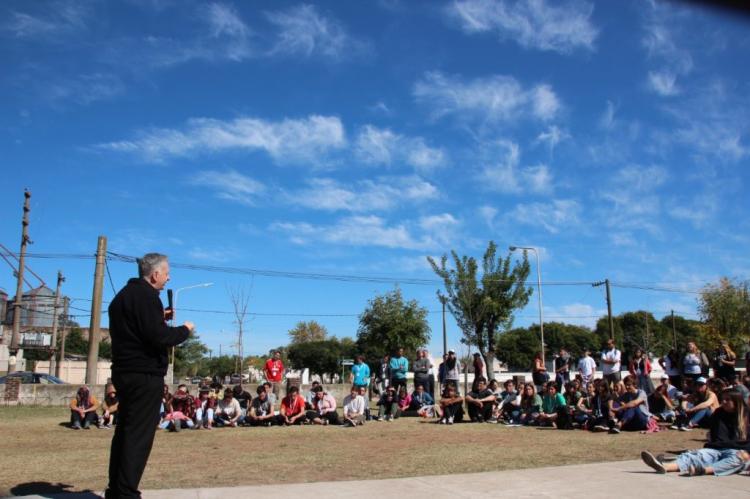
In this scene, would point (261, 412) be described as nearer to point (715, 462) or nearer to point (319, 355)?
point (715, 462)

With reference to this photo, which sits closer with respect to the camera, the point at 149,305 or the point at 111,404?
the point at 149,305

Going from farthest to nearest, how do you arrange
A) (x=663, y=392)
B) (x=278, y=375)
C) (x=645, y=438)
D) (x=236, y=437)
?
(x=278, y=375) → (x=663, y=392) → (x=236, y=437) → (x=645, y=438)

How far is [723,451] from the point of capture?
6.57 m

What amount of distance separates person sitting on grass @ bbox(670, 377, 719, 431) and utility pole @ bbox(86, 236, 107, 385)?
19014 mm

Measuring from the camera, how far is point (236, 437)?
11.7 m

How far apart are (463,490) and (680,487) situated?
200cm

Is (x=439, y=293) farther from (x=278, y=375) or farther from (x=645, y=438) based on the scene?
(x=645, y=438)

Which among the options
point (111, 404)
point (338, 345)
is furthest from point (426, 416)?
point (338, 345)

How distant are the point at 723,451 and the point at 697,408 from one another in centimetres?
497

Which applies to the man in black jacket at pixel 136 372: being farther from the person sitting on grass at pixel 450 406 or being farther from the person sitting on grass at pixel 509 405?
the person sitting on grass at pixel 509 405

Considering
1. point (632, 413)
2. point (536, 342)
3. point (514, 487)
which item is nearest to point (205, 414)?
point (632, 413)

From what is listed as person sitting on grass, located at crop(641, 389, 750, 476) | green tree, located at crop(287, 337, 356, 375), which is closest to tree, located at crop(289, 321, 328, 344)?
green tree, located at crop(287, 337, 356, 375)

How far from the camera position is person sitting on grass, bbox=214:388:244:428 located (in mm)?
14539

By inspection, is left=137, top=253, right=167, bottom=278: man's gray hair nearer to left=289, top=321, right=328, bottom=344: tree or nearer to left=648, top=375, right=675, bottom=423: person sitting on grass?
left=648, top=375, right=675, bottom=423: person sitting on grass
